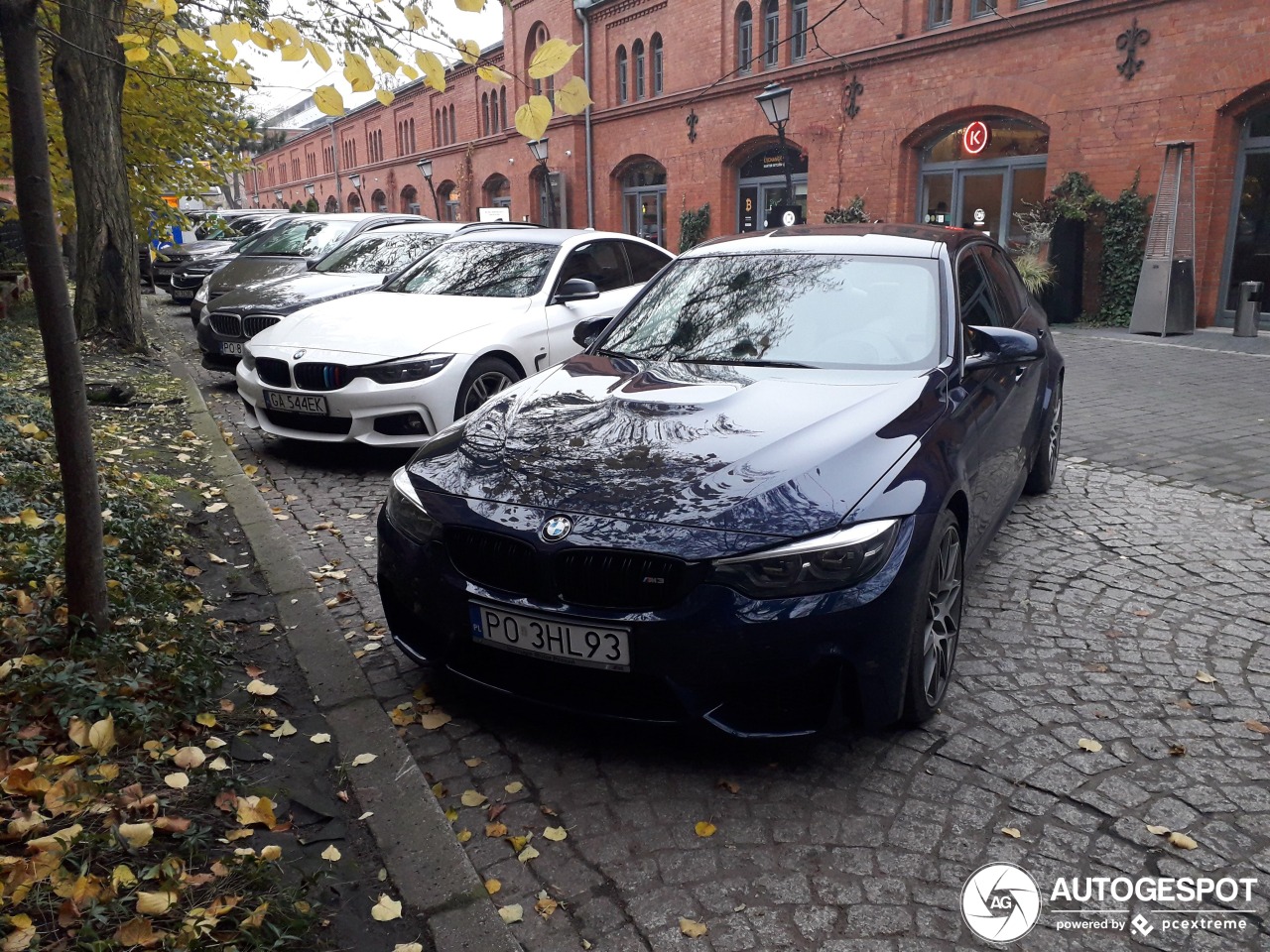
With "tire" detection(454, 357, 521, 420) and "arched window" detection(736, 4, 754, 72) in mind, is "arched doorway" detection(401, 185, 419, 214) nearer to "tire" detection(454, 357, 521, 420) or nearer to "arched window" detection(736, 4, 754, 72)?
"arched window" detection(736, 4, 754, 72)

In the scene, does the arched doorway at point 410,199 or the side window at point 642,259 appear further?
the arched doorway at point 410,199

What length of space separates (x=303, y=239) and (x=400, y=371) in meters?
7.12

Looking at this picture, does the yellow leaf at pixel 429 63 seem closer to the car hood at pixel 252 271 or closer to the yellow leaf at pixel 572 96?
the yellow leaf at pixel 572 96

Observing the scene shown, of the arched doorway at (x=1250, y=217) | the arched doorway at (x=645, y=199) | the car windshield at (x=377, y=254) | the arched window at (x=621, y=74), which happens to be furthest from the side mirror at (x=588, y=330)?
the arched window at (x=621, y=74)

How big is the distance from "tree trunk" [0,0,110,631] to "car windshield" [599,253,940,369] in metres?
2.22

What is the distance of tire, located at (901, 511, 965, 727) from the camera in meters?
2.99

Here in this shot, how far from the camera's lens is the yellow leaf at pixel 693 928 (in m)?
2.37

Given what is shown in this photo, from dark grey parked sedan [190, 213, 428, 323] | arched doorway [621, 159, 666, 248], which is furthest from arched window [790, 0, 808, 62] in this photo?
dark grey parked sedan [190, 213, 428, 323]

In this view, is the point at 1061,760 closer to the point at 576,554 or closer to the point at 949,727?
the point at 949,727

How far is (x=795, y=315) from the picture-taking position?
166 inches

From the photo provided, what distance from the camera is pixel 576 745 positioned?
322 cm

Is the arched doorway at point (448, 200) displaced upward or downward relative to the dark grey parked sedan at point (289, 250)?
upward

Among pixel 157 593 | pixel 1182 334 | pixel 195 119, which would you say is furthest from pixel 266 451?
pixel 1182 334

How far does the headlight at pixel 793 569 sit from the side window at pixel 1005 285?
270cm
